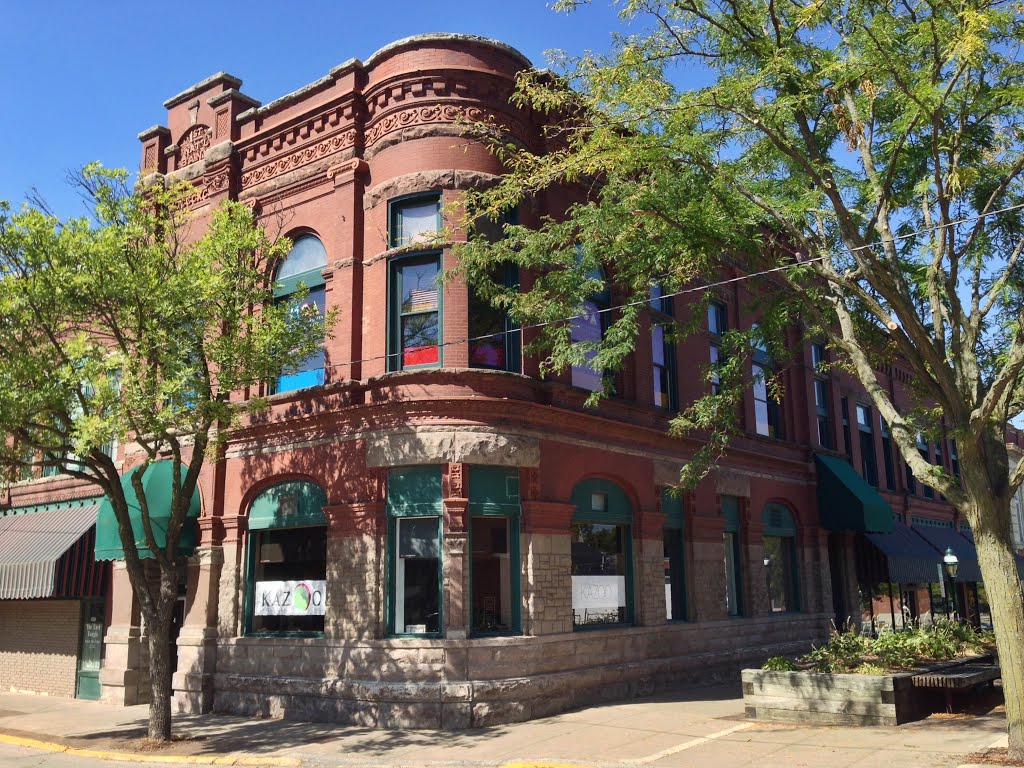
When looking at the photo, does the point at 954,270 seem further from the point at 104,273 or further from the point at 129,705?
the point at 129,705

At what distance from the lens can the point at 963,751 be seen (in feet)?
35.5

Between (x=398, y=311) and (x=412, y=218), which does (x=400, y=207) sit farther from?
(x=398, y=311)

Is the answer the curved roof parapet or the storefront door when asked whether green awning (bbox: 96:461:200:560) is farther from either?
the curved roof parapet

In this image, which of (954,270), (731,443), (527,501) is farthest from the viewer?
(731,443)

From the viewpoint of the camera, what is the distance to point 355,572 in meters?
15.7

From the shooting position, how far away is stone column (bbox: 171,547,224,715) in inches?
675

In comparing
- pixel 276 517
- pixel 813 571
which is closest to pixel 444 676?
pixel 276 517

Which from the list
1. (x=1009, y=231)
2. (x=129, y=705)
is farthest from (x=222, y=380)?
(x=1009, y=231)

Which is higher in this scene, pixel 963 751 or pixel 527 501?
pixel 527 501

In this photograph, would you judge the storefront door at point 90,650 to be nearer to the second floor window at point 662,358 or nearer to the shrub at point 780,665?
the second floor window at point 662,358

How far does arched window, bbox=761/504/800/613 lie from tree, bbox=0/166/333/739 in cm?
1391

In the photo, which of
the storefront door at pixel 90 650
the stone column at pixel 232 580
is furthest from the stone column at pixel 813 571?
the storefront door at pixel 90 650

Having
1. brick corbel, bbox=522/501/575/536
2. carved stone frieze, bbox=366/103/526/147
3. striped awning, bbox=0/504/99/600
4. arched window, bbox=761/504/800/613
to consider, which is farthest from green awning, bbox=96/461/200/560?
arched window, bbox=761/504/800/613

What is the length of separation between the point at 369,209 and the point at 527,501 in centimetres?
648
